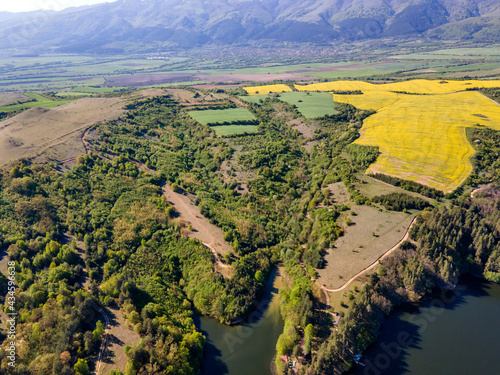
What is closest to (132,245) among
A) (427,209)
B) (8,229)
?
(8,229)

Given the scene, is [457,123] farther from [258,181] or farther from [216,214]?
[216,214]

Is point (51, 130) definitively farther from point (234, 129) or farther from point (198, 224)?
point (198, 224)

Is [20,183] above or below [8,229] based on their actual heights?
above

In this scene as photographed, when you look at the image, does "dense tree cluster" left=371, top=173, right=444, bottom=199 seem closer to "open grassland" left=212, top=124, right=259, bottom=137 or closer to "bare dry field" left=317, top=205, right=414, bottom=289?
"bare dry field" left=317, top=205, right=414, bottom=289

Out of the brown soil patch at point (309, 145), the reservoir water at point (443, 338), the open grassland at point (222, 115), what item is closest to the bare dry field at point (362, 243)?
the reservoir water at point (443, 338)

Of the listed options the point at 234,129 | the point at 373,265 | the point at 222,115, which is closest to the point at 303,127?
the point at 234,129
